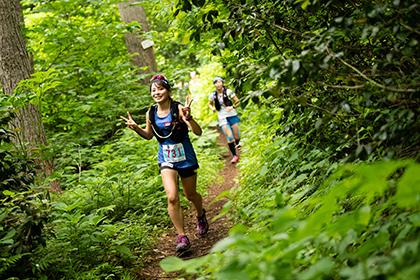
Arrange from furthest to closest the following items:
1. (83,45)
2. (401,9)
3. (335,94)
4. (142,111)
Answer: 1. (142,111)
2. (83,45)
3. (335,94)
4. (401,9)

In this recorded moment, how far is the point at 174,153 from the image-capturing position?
5859 mm

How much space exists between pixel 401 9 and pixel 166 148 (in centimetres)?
378

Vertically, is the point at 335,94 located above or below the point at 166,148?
above

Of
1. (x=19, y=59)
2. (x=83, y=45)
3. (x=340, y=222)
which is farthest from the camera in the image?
(x=83, y=45)

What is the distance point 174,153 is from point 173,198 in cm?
62

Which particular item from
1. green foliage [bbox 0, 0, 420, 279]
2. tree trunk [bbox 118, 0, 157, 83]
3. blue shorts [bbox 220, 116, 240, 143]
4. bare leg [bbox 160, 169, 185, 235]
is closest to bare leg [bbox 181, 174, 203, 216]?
bare leg [bbox 160, 169, 185, 235]

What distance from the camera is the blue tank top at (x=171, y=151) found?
586cm

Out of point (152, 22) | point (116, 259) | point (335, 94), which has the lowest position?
point (116, 259)

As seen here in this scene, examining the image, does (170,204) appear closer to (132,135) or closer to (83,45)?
(132,135)

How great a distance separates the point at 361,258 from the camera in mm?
2477

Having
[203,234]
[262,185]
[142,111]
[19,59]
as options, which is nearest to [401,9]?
[262,185]

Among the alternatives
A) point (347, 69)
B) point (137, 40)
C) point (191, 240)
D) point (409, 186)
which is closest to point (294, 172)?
point (347, 69)

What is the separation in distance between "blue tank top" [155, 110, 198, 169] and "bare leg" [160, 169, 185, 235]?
0.48 feet

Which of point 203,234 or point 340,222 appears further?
point 203,234
